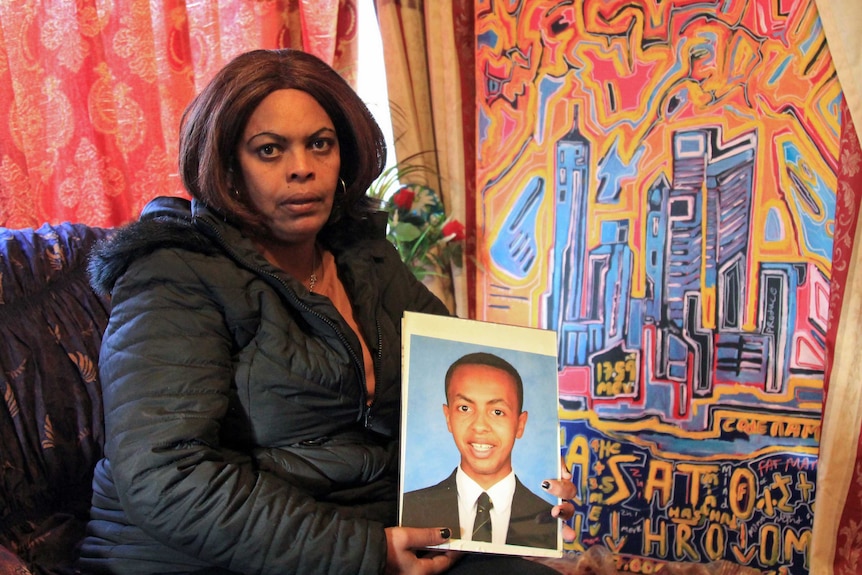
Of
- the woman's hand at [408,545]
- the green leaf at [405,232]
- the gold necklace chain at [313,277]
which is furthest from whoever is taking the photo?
the green leaf at [405,232]

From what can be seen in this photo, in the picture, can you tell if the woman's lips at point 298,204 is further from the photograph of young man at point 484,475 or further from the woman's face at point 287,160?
the photograph of young man at point 484,475

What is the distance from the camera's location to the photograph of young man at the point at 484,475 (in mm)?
1185

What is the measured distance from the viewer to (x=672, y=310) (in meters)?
2.12

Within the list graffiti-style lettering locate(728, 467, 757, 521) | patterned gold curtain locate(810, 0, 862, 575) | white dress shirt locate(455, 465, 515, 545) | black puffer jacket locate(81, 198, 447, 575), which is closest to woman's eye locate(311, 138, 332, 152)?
black puffer jacket locate(81, 198, 447, 575)

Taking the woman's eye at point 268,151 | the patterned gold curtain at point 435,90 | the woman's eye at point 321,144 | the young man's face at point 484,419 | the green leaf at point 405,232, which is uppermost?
the patterned gold curtain at point 435,90

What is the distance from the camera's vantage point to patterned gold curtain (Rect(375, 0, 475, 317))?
2299 millimetres

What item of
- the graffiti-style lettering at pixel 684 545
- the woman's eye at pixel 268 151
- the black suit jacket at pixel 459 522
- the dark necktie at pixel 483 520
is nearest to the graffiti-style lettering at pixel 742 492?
the graffiti-style lettering at pixel 684 545

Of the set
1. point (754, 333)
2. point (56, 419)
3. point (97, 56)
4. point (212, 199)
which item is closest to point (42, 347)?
point (56, 419)

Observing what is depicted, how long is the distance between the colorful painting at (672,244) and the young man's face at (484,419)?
1.00m

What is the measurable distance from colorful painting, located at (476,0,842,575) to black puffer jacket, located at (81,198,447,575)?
1.05 m

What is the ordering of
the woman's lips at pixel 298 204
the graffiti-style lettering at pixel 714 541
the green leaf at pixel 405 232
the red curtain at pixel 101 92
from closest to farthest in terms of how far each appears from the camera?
the woman's lips at pixel 298 204
the red curtain at pixel 101 92
the graffiti-style lettering at pixel 714 541
the green leaf at pixel 405 232

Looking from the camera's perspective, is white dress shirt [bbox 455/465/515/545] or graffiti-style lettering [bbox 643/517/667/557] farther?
graffiti-style lettering [bbox 643/517/667/557]

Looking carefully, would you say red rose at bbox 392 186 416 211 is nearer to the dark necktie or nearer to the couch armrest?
the dark necktie

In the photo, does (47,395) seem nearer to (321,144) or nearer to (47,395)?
(47,395)
